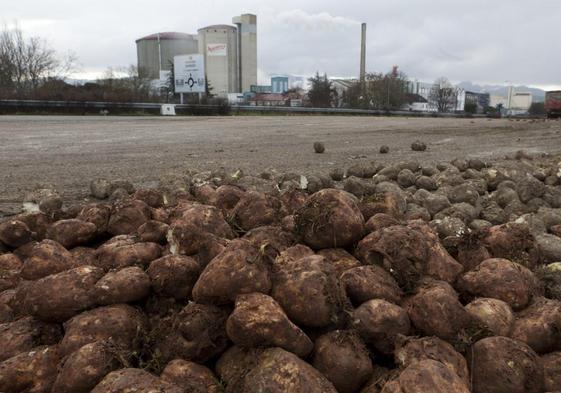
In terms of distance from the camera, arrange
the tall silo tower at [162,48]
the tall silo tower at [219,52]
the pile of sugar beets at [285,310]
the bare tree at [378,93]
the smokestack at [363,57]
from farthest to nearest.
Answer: the tall silo tower at [162,48]
the tall silo tower at [219,52]
the smokestack at [363,57]
the bare tree at [378,93]
the pile of sugar beets at [285,310]

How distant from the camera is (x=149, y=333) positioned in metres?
1.83

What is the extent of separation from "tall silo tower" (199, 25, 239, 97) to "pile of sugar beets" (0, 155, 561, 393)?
241 ft

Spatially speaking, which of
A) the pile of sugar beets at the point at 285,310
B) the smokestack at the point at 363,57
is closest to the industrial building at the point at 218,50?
the smokestack at the point at 363,57

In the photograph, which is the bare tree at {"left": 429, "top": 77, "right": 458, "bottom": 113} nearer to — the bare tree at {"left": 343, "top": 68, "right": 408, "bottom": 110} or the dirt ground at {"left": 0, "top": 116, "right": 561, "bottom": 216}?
the bare tree at {"left": 343, "top": 68, "right": 408, "bottom": 110}

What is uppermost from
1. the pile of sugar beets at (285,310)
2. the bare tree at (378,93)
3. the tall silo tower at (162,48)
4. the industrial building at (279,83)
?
the tall silo tower at (162,48)

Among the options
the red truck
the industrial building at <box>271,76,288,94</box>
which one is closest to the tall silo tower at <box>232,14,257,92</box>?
the industrial building at <box>271,76,288,94</box>

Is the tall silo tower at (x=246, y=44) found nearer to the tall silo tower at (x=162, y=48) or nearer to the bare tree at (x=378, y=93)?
the tall silo tower at (x=162, y=48)

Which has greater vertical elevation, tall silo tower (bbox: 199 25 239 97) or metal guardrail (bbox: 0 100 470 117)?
tall silo tower (bbox: 199 25 239 97)

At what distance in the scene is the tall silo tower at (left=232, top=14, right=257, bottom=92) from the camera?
254 feet

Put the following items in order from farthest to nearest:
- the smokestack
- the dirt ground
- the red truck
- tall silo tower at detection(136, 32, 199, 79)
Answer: tall silo tower at detection(136, 32, 199, 79)
the smokestack
the red truck
the dirt ground

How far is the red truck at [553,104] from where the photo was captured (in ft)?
125

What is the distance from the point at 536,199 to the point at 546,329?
3021mm

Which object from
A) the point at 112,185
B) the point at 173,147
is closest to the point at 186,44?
the point at 173,147

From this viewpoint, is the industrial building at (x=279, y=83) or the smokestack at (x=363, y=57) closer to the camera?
the smokestack at (x=363, y=57)
